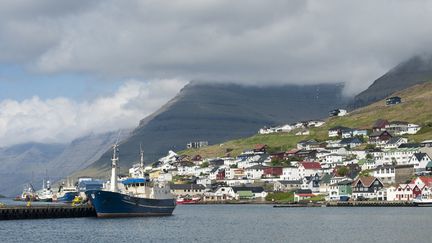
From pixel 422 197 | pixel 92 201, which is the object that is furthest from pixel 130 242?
pixel 422 197

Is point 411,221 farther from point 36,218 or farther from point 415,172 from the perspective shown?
point 415,172

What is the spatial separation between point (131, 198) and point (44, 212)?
13.3 m

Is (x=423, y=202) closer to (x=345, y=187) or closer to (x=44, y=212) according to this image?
(x=345, y=187)

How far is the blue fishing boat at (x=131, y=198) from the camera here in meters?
114

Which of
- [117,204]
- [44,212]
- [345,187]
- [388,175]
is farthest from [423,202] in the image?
[44,212]

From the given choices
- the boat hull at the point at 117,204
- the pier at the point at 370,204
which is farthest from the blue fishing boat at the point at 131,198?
the pier at the point at 370,204

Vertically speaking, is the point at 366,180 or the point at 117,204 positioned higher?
the point at 366,180

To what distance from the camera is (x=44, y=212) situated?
11881 centimetres

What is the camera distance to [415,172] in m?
197

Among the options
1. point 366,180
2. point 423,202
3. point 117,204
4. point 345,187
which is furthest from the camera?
point 345,187

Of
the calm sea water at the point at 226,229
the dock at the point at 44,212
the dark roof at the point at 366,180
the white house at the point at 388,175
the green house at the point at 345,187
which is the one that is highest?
the white house at the point at 388,175

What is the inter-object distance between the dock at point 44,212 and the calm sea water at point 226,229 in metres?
2.51

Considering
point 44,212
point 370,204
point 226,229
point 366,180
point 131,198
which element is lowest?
point 226,229

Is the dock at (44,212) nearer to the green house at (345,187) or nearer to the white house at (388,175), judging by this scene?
the green house at (345,187)
